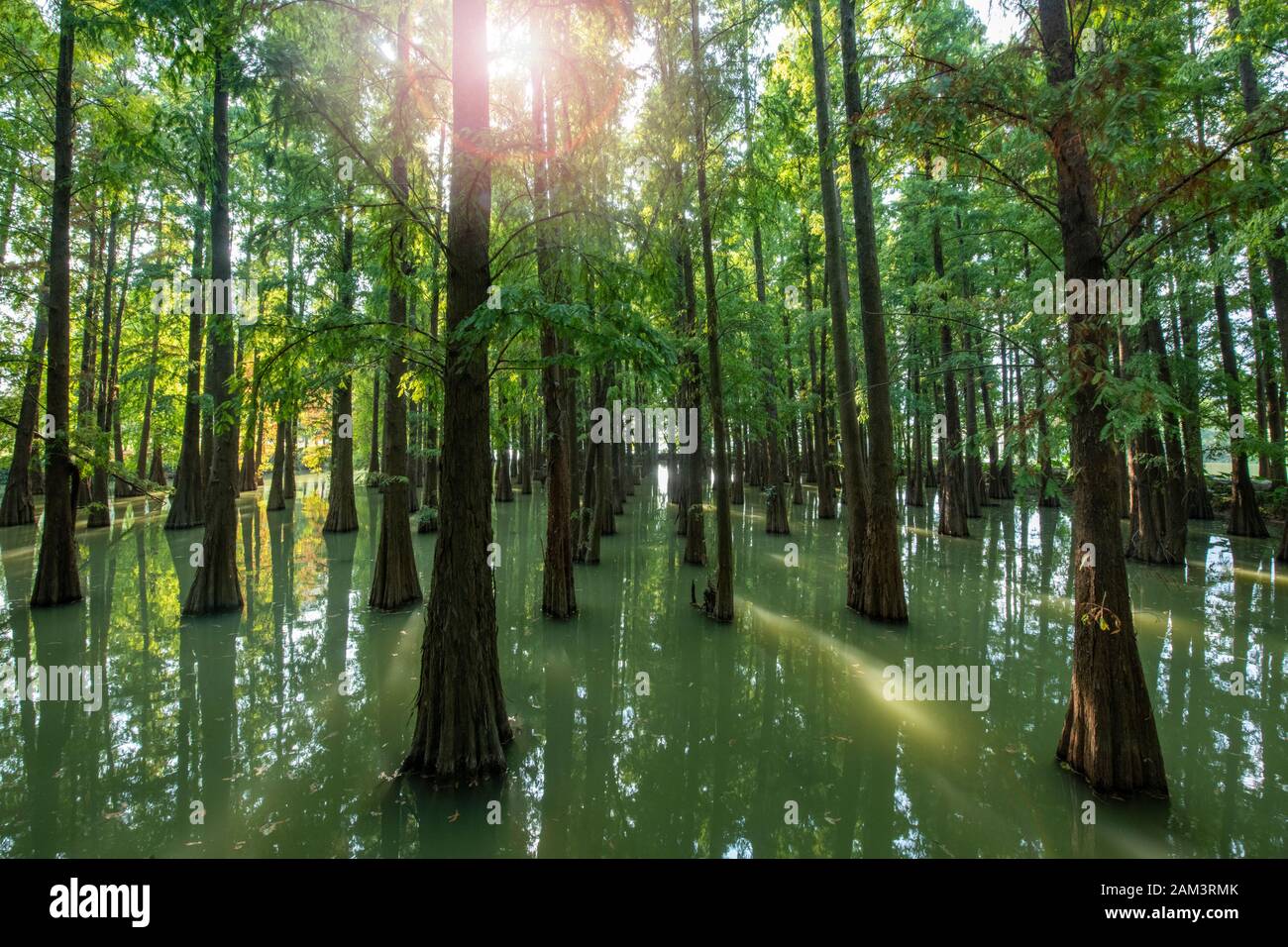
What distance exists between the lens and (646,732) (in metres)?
5.64

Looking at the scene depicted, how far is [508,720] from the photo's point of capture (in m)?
5.63

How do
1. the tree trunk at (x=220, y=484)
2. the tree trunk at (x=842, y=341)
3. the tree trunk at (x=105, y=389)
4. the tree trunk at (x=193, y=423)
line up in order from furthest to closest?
the tree trunk at (x=105, y=389)
the tree trunk at (x=193, y=423)
the tree trunk at (x=842, y=341)
the tree trunk at (x=220, y=484)

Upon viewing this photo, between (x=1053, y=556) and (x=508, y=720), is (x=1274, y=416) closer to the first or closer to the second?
(x=1053, y=556)

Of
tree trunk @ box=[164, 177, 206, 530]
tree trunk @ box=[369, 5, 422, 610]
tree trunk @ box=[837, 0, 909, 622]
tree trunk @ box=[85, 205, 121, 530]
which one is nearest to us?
tree trunk @ box=[837, 0, 909, 622]

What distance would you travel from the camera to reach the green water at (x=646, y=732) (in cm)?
399

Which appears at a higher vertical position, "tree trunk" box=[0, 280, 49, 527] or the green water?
"tree trunk" box=[0, 280, 49, 527]

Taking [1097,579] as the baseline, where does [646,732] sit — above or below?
below

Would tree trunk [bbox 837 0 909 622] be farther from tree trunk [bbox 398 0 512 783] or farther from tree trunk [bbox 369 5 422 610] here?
tree trunk [bbox 369 5 422 610]

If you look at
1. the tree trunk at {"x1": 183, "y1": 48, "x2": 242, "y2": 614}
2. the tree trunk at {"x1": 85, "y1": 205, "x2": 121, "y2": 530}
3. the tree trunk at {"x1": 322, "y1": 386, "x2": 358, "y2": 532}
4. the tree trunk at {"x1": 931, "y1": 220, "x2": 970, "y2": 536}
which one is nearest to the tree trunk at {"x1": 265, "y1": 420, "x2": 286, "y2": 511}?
the tree trunk at {"x1": 85, "y1": 205, "x2": 121, "y2": 530}

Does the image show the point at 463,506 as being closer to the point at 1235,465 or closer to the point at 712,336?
the point at 712,336

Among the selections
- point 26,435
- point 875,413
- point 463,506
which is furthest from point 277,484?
point 875,413

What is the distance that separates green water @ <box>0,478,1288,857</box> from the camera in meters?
3.99

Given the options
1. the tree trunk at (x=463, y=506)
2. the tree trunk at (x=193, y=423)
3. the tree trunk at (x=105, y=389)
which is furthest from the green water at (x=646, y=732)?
the tree trunk at (x=105, y=389)

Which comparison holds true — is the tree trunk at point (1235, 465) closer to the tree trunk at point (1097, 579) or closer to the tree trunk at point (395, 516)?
the tree trunk at point (1097, 579)
